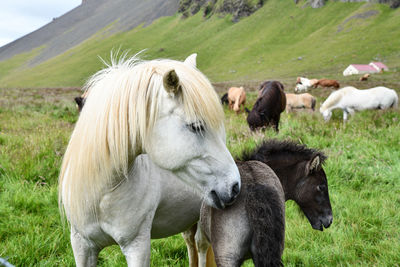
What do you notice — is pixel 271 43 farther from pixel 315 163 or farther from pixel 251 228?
pixel 251 228

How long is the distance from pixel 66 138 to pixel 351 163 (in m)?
5.61

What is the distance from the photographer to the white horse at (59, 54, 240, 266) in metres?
1.60

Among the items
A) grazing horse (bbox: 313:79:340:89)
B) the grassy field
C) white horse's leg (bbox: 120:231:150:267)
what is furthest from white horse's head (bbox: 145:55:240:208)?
grazing horse (bbox: 313:79:340:89)

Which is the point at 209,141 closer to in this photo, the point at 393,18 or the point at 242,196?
the point at 242,196

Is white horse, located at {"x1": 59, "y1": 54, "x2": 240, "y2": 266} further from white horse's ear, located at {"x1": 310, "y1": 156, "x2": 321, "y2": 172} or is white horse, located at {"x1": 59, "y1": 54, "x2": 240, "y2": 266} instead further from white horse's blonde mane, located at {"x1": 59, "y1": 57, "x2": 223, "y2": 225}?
white horse's ear, located at {"x1": 310, "y1": 156, "x2": 321, "y2": 172}

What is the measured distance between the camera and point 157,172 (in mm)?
2137

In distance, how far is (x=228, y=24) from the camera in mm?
98625

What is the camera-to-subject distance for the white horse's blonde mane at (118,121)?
1.62 m

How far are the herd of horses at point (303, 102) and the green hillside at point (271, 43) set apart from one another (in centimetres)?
3522

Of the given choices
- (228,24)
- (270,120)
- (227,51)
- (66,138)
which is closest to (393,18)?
(227,51)

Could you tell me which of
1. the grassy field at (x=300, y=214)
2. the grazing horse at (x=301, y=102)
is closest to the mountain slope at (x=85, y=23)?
the grazing horse at (x=301, y=102)

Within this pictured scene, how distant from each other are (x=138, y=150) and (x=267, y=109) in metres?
6.59

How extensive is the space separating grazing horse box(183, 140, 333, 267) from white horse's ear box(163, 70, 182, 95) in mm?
1429

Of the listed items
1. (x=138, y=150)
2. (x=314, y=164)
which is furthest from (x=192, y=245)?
(x=138, y=150)
